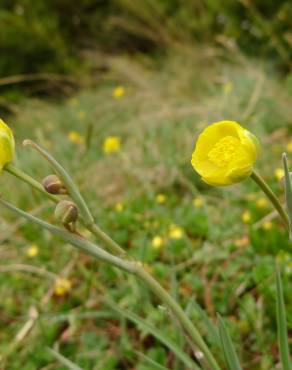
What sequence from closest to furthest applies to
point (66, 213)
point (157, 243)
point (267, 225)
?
point (66, 213)
point (267, 225)
point (157, 243)

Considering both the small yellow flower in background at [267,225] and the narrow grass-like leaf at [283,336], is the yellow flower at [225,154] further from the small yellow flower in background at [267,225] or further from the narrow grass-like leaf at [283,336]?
the small yellow flower in background at [267,225]

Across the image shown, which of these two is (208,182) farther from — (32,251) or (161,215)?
(32,251)

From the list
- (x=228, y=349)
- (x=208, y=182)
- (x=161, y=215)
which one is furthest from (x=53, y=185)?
(x=161, y=215)

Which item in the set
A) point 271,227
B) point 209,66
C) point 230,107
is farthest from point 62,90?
point 271,227

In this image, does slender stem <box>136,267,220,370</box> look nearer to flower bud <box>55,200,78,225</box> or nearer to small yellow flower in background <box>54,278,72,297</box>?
flower bud <box>55,200,78,225</box>

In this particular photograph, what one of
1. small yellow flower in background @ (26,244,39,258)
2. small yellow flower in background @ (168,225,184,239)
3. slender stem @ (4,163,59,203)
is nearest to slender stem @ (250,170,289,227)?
slender stem @ (4,163,59,203)

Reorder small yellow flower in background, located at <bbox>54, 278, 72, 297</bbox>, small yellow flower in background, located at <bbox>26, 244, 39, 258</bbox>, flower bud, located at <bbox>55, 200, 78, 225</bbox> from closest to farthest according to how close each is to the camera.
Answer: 1. flower bud, located at <bbox>55, 200, 78, 225</bbox>
2. small yellow flower in background, located at <bbox>54, 278, 72, 297</bbox>
3. small yellow flower in background, located at <bbox>26, 244, 39, 258</bbox>
